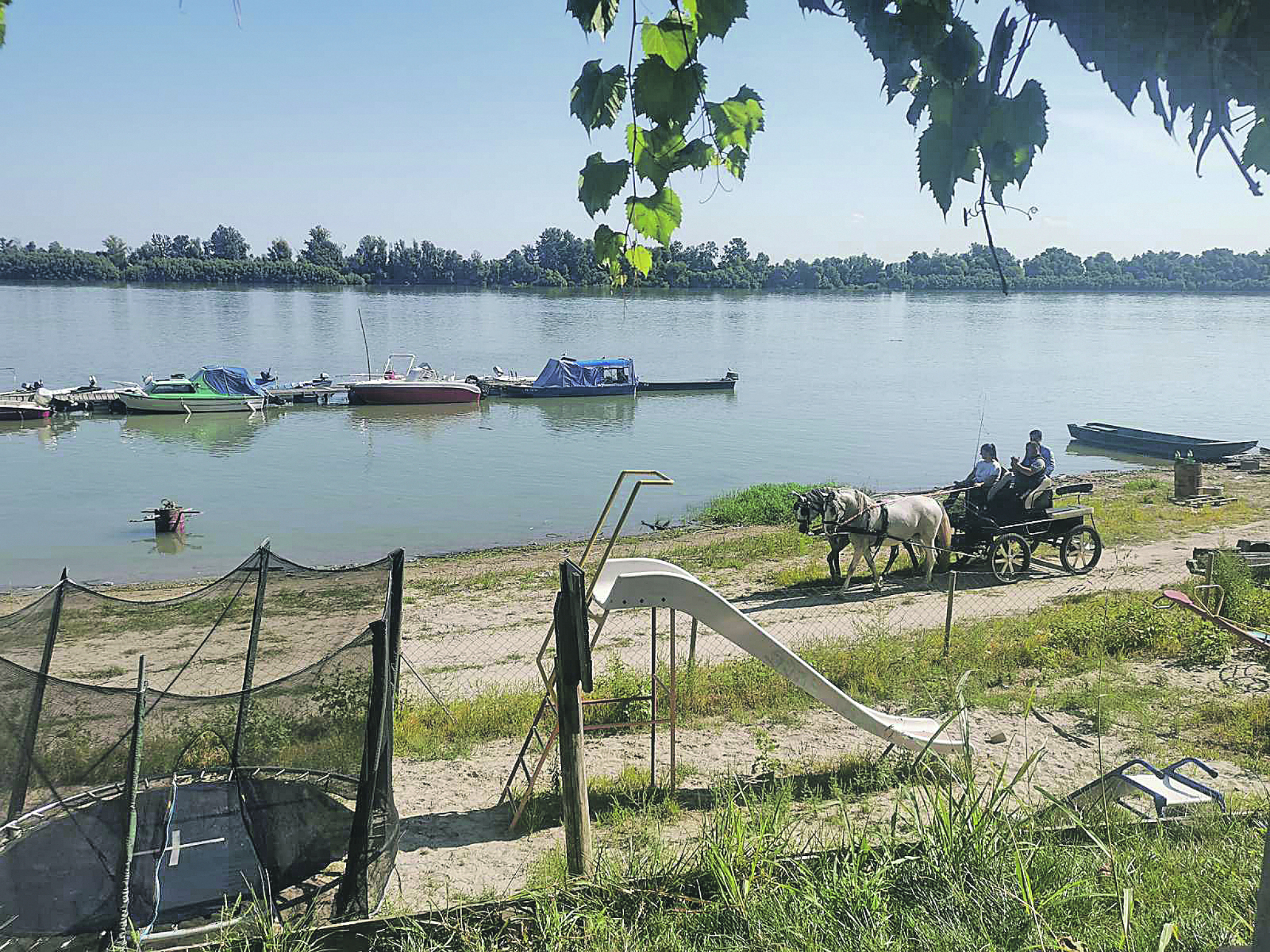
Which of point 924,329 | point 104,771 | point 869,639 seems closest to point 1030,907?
point 104,771

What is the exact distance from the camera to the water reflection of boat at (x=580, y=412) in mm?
44031

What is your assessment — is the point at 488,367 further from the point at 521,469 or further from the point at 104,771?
the point at 104,771

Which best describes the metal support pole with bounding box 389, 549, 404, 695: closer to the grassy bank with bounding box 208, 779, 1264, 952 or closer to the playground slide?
the playground slide

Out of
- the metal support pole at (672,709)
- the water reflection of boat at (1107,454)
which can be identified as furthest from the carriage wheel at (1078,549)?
the water reflection of boat at (1107,454)

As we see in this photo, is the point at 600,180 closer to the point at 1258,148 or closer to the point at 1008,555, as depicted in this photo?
the point at 1258,148

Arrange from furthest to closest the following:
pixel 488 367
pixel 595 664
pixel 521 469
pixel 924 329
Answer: pixel 924 329 < pixel 488 367 < pixel 521 469 < pixel 595 664

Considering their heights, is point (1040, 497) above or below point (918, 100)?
below

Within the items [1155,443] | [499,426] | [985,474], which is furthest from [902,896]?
[499,426]

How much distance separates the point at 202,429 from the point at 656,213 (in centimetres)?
4249

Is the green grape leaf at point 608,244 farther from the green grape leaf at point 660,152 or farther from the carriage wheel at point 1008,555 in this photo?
the carriage wheel at point 1008,555

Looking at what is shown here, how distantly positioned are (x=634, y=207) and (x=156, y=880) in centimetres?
483

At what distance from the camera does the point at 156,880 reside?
223 inches

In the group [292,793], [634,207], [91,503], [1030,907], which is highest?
[634,207]

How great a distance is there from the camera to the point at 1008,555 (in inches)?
603
